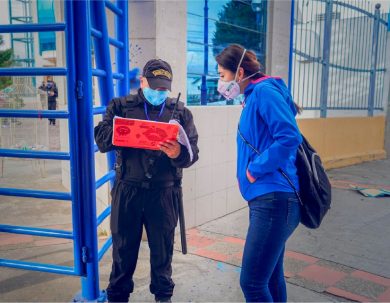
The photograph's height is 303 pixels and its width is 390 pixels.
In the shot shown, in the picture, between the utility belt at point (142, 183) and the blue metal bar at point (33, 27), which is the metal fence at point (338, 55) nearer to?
the utility belt at point (142, 183)

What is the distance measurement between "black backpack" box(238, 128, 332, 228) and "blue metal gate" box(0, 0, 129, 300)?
1.04 meters

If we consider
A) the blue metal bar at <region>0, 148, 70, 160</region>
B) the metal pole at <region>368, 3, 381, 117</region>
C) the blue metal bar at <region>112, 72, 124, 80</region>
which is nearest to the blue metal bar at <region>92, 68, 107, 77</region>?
the blue metal bar at <region>112, 72, 124, 80</region>

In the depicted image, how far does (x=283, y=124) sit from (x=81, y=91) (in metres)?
1.30

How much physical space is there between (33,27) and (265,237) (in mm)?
1944

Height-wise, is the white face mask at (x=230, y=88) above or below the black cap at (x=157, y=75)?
below

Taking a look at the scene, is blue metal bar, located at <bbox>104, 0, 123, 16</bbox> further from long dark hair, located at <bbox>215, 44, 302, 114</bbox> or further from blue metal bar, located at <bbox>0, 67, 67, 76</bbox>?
long dark hair, located at <bbox>215, 44, 302, 114</bbox>

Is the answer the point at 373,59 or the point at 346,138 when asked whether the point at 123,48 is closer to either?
the point at 346,138

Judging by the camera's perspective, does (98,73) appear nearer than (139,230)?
No

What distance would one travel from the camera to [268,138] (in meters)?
2.13

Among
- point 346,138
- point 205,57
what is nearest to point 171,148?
point 205,57

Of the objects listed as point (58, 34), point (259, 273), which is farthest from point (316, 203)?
point (58, 34)

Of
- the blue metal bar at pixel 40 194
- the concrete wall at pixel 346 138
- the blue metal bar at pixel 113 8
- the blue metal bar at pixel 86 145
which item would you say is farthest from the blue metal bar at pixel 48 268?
the concrete wall at pixel 346 138

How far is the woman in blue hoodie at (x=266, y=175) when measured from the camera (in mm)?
2037

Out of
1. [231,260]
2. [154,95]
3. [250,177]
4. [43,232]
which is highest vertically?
[154,95]
